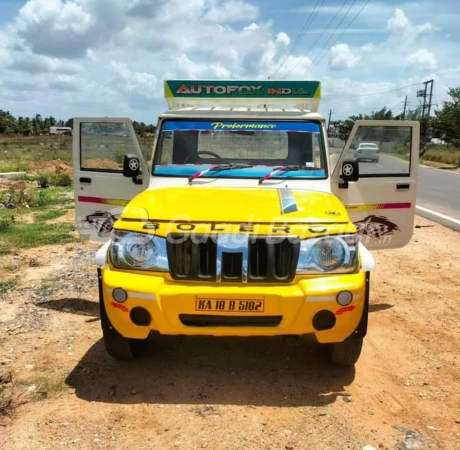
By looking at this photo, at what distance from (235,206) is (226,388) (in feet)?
4.40

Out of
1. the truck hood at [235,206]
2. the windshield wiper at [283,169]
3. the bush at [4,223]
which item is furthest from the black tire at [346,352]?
the bush at [4,223]

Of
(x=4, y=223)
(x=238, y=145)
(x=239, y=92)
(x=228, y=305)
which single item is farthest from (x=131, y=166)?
(x=4, y=223)

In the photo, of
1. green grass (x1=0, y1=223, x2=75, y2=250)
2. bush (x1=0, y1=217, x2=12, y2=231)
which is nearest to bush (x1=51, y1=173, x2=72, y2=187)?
bush (x1=0, y1=217, x2=12, y2=231)

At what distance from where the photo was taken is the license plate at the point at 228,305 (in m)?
3.66

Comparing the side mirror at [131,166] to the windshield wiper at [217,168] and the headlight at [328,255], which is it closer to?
the windshield wiper at [217,168]

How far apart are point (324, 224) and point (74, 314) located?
293cm

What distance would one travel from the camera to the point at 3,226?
10555 millimetres

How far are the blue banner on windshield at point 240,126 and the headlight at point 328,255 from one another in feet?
6.20

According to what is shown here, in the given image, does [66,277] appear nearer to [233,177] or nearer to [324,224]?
[233,177]

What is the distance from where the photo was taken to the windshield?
5352 millimetres

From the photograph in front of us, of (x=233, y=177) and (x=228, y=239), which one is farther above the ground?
(x=233, y=177)

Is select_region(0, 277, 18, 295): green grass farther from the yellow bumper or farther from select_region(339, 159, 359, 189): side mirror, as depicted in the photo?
select_region(339, 159, 359, 189): side mirror

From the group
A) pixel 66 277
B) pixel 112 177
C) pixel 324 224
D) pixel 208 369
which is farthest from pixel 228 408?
pixel 66 277

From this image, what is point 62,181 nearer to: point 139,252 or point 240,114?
point 240,114
